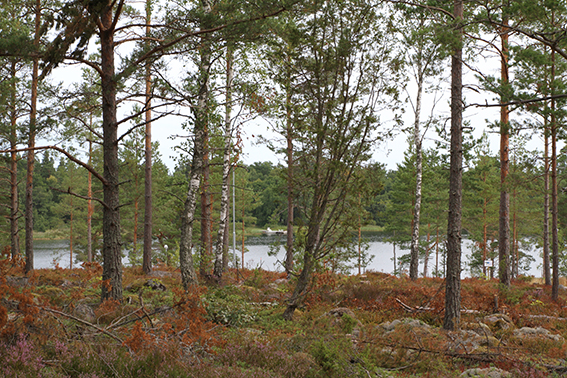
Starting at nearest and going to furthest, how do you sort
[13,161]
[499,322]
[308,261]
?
1. [308,261]
2. [499,322]
3. [13,161]

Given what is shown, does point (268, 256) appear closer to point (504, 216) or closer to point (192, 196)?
point (504, 216)

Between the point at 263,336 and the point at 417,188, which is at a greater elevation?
the point at 417,188

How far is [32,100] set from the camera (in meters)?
13.9

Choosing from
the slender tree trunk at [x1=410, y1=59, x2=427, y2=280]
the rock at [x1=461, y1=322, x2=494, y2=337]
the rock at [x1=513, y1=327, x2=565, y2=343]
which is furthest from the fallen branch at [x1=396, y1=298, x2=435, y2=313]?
the slender tree trunk at [x1=410, y1=59, x2=427, y2=280]

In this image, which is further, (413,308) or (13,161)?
(13,161)

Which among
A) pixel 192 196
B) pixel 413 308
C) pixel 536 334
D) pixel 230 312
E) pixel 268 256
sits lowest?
pixel 268 256

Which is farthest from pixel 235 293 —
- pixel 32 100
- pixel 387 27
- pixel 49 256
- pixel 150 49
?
pixel 49 256

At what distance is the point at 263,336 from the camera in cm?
639

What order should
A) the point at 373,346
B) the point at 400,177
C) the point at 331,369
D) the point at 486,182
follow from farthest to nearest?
the point at 400,177 → the point at 486,182 → the point at 373,346 → the point at 331,369

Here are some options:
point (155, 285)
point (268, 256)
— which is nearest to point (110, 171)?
point (155, 285)

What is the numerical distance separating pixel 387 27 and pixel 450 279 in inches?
191

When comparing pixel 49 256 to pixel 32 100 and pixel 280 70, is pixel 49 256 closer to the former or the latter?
pixel 32 100

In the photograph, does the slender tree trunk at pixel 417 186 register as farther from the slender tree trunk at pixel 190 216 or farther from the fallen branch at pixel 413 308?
the slender tree trunk at pixel 190 216

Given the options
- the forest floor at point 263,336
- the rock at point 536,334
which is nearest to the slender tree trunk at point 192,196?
the forest floor at point 263,336
